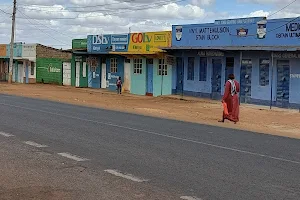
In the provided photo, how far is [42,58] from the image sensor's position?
2040 inches

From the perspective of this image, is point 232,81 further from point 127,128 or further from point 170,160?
point 170,160

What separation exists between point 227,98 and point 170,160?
9.45 metres

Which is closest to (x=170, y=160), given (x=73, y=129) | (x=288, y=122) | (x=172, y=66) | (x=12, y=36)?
(x=73, y=129)

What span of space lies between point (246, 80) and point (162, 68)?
7.99 metres

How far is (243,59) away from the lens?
91.1ft

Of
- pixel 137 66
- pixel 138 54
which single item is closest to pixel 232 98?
pixel 138 54

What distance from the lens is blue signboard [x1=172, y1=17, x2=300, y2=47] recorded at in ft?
81.3

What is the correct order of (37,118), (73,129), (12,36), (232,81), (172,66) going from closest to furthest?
(73,129)
(37,118)
(232,81)
(172,66)
(12,36)

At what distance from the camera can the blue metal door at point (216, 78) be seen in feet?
97.6

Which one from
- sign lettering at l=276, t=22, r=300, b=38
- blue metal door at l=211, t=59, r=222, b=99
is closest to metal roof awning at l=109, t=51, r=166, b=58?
blue metal door at l=211, t=59, r=222, b=99

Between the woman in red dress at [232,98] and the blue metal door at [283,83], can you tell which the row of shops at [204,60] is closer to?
the blue metal door at [283,83]

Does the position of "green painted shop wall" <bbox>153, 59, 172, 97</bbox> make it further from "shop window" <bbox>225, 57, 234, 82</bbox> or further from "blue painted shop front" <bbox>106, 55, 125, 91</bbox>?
"shop window" <bbox>225, 57, 234, 82</bbox>

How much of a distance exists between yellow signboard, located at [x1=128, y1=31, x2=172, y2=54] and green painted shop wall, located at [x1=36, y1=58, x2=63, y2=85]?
44.1 ft

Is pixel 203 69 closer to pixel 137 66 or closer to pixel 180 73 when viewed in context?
pixel 180 73
